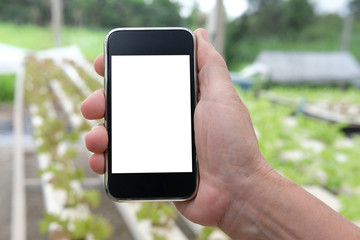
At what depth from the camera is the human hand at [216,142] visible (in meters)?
0.70

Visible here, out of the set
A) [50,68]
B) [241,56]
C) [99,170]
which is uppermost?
[99,170]

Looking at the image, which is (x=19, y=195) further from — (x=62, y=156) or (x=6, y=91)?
(x=6, y=91)

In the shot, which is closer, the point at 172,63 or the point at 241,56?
the point at 172,63

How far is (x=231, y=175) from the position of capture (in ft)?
2.28

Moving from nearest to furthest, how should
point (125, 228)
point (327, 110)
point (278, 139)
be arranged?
point (125, 228)
point (278, 139)
point (327, 110)

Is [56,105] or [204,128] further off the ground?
[204,128]

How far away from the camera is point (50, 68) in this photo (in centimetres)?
424

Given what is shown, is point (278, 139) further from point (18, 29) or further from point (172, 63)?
point (18, 29)

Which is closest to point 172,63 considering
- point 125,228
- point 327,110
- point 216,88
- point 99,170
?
point 216,88

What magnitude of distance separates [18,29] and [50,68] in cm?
737

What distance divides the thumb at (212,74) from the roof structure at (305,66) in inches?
237

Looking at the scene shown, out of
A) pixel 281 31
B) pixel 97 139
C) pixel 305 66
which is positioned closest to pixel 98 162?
pixel 97 139

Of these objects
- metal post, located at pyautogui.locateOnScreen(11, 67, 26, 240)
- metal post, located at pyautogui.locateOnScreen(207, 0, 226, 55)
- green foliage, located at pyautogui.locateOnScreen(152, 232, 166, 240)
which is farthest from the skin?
metal post, located at pyautogui.locateOnScreen(207, 0, 226, 55)

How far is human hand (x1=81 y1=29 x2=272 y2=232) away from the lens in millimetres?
698
